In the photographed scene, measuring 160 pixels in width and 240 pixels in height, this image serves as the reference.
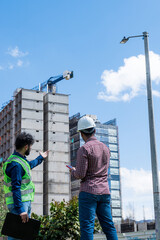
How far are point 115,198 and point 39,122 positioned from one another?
71.3 m

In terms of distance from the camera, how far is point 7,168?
4.60m

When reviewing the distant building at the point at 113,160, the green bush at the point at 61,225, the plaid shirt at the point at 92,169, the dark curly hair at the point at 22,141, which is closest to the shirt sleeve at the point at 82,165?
the plaid shirt at the point at 92,169

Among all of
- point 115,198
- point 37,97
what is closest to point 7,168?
point 37,97

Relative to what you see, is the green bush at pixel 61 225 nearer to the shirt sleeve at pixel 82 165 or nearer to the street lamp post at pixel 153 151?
the street lamp post at pixel 153 151

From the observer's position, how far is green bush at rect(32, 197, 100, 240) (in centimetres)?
939

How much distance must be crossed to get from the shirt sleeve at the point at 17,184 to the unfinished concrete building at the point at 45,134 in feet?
277

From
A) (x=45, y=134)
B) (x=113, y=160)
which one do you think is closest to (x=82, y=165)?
(x=45, y=134)

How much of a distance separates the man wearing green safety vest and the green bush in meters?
5.03

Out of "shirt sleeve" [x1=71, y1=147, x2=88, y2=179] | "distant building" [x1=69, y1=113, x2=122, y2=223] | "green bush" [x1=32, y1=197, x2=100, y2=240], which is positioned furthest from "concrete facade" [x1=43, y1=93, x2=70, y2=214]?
"shirt sleeve" [x1=71, y1=147, x2=88, y2=179]

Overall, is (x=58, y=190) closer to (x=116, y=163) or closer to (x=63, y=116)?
(x=63, y=116)

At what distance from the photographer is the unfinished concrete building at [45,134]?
89625mm

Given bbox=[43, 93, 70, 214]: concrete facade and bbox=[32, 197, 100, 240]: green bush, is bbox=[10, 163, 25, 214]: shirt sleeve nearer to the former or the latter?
bbox=[32, 197, 100, 240]: green bush

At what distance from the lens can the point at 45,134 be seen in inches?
3782

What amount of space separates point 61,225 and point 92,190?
568 cm
